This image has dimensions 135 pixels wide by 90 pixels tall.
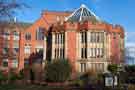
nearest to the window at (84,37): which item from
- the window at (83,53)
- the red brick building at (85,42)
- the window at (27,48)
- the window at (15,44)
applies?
the red brick building at (85,42)

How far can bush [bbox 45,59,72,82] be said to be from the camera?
184ft

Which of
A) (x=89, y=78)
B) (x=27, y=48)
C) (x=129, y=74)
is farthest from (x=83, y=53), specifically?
(x=27, y=48)

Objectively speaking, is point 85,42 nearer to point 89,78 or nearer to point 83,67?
point 83,67

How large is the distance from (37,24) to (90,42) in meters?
24.8

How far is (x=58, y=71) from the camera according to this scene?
56188mm

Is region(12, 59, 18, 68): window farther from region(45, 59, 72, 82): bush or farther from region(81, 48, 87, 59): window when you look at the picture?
region(45, 59, 72, 82): bush

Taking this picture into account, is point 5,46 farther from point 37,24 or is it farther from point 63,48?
point 63,48

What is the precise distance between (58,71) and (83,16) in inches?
698

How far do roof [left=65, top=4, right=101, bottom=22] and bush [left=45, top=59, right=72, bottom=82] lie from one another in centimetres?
1441

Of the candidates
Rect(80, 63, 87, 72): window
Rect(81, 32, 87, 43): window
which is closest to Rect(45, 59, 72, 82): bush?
Rect(80, 63, 87, 72): window

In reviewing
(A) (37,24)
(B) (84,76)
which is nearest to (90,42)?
(B) (84,76)

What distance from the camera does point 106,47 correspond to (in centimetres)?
6344

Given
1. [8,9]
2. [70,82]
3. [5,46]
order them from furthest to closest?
[5,46]
[70,82]
[8,9]

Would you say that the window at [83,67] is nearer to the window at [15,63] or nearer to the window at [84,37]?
the window at [84,37]
